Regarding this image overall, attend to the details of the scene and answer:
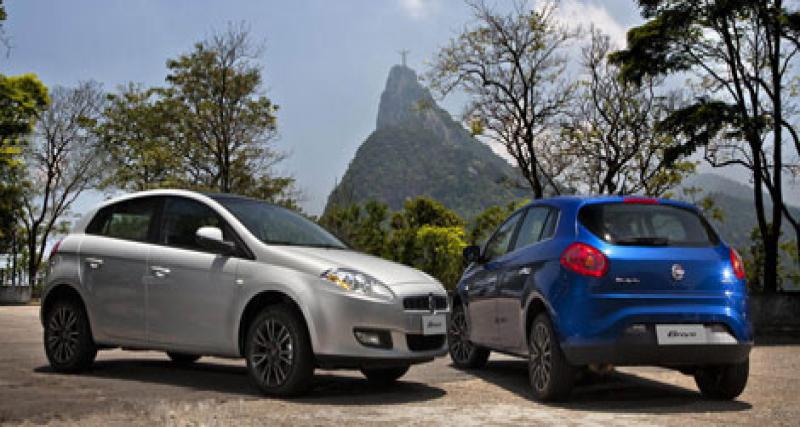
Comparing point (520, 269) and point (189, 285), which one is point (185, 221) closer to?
point (189, 285)

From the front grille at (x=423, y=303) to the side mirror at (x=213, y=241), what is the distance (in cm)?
160

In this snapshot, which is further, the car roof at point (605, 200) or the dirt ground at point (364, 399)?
the car roof at point (605, 200)

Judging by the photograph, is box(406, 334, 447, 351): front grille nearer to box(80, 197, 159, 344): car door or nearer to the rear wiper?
the rear wiper

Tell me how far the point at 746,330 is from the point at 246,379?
A: 181 inches

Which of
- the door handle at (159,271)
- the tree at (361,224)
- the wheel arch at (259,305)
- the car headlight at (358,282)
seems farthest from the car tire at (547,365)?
the tree at (361,224)

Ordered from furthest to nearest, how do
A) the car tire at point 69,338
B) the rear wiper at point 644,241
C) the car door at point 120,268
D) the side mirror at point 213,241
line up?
the car tire at point 69,338
the car door at point 120,268
the side mirror at point 213,241
the rear wiper at point 644,241

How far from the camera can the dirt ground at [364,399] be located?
20.4ft

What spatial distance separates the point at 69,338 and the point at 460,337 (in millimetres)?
4205

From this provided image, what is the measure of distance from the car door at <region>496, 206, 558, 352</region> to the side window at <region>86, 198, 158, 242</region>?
11.4 ft

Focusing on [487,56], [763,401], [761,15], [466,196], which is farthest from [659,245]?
[466,196]

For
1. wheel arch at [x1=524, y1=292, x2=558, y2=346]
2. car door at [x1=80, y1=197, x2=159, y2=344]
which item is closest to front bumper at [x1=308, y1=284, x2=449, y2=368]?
wheel arch at [x1=524, y1=292, x2=558, y2=346]

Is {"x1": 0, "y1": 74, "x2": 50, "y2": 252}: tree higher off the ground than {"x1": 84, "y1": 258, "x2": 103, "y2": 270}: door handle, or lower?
higher

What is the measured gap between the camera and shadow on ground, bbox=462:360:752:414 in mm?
7070

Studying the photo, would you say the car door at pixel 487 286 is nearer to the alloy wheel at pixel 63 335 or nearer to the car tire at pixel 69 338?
the car tire at pixel 69 338
